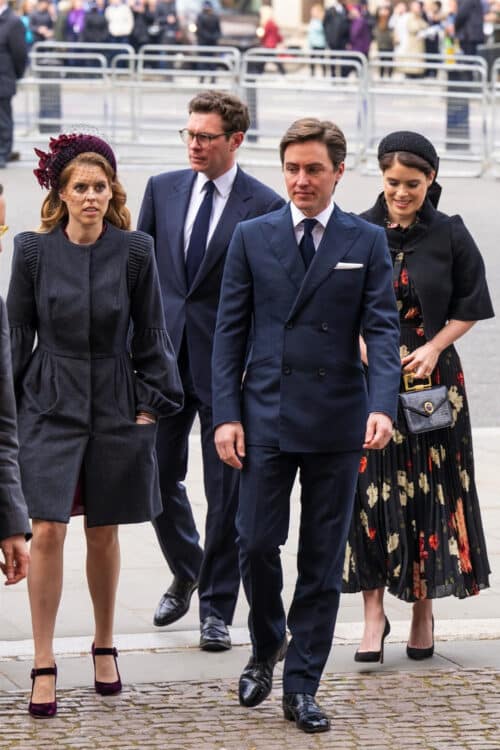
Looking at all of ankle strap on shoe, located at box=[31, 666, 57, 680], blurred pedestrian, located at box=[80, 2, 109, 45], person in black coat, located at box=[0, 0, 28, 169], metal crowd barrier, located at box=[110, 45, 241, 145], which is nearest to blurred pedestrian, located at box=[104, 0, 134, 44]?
blurred pedestrian, located at box=[80, 2, 109, 45]

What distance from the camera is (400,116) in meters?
20.8

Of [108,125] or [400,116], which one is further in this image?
[108,125]

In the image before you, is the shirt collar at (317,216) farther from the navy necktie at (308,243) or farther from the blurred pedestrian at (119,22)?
the blurred pedestrian at (119,22)

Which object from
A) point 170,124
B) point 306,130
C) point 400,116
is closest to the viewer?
point 306,130

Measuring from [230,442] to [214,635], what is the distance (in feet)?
3.62

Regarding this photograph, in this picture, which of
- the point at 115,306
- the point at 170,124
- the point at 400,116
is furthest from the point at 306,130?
the point at 170,124

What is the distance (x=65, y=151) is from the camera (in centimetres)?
555

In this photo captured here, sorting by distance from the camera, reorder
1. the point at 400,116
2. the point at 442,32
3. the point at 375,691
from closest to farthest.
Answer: the point at 375,691
the point at 400,116
the point at 442,32

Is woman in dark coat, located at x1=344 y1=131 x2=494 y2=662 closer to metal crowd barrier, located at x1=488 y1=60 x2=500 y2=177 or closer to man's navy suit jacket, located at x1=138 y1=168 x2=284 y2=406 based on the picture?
man's navy suit jacket, located at x1=138 y1=168 x2=284 y2=406

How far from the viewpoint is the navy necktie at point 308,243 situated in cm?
545

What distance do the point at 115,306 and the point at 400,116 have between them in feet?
51.5

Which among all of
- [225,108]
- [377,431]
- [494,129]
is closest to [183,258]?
[225,108]

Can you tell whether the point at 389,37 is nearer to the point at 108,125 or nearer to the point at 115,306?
the point at 108,125

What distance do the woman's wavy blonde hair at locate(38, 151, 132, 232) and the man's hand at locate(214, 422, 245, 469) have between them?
0.79 meters
